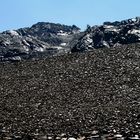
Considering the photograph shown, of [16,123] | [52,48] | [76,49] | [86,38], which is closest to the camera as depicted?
[16,123]

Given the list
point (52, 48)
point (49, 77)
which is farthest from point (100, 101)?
point (52, 48)

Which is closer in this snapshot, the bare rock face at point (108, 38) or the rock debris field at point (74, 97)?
the rock debris field at point (74, 97)

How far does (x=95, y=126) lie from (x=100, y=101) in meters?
10.4

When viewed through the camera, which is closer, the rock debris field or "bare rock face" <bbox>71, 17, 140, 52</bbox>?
the rock debris field

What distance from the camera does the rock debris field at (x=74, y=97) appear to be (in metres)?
24.2

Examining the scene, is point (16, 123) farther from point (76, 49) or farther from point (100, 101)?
point (76, 49)

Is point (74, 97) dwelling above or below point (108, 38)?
below

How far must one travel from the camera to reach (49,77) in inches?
1905

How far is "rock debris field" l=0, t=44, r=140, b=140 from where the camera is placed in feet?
79.3

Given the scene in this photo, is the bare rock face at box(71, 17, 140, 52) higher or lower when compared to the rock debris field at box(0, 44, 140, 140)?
higher

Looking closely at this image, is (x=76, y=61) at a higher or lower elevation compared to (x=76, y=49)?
lower

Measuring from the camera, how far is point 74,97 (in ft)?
124

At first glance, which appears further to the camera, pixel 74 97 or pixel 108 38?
pixel 108 38

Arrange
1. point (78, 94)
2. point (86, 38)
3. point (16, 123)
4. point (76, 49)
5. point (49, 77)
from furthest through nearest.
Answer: point (86, 38) → point (76, 49) → point (49, 77) → point (78, 94) → point (16, 123)
